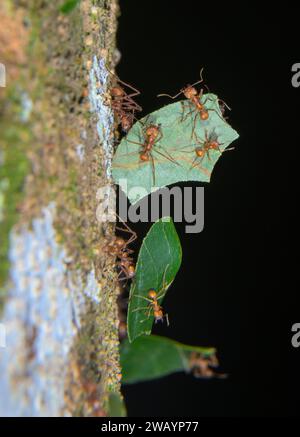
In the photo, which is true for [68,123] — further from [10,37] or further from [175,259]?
[175,259]

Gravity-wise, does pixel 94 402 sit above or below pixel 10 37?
below

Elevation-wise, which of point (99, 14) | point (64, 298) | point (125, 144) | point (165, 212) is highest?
point (99, 14)

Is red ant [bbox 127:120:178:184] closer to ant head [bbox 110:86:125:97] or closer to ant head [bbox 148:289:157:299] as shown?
ant head [bbox 110:86:125:97]

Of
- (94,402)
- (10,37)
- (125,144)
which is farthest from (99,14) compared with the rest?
(94,402)

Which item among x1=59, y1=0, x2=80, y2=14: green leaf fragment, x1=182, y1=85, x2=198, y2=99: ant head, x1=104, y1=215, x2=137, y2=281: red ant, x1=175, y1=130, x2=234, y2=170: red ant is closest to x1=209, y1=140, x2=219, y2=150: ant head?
x1=175, y1=130, x2=234, y2=170: red ant

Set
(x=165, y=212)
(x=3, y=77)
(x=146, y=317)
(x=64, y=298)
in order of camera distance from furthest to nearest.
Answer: (x=165, y=212), (x=146, y=317), (x=64, y=298), (x=3, y=77)

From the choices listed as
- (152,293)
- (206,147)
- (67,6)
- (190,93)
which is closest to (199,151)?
(206,147)

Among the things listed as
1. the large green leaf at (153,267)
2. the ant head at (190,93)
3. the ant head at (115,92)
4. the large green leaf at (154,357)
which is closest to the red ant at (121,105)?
the ant head at (115,92)
